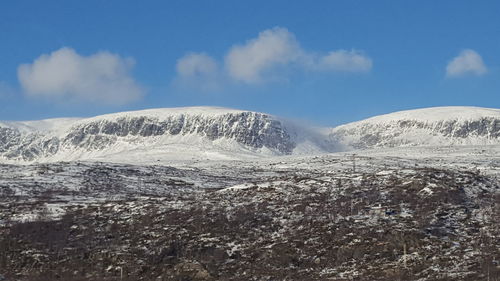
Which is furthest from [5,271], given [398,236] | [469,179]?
[469,179]

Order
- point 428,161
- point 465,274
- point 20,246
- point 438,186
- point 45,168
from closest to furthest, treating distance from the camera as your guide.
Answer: point 465,274, point 20,246, point 438,186, point 45,168, point 428,161

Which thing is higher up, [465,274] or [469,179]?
[469,179]

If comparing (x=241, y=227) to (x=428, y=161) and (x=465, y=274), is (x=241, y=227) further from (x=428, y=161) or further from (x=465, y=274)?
(x=428, y=161)

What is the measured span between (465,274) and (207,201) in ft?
70.5

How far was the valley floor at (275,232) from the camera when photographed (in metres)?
34.4

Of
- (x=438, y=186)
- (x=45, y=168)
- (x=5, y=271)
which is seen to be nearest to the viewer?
(x=5, y=271)

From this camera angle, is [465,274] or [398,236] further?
[398,236]

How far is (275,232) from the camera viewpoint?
40344 mm

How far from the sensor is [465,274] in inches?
1196

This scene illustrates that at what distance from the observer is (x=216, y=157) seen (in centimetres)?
15975

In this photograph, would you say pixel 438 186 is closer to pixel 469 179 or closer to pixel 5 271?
pixel 469 179

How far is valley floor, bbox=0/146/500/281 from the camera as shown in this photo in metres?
34.4

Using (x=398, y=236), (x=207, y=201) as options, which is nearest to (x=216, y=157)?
(x=207, y=201)

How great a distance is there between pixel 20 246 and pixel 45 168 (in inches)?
1311
